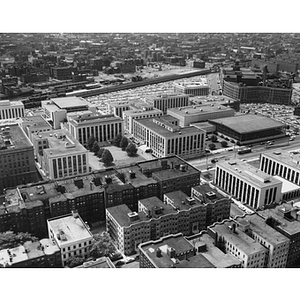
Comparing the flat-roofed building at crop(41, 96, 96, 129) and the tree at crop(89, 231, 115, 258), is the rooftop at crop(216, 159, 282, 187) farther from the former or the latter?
the flat-roofed building at crop(41, 96, 96, 129)

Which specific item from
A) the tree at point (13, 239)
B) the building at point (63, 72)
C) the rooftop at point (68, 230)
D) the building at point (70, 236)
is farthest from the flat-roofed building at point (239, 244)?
the building at point (63, 72)

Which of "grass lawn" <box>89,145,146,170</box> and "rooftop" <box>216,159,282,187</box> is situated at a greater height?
"rooftop" <box>216,159,282,187</box>

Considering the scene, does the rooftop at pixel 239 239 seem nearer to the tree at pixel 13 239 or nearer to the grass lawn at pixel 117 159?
the tree at pixel 13 239

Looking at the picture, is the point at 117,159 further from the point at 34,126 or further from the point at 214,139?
the point at 214,139

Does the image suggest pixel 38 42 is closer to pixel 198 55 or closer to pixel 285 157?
pixel 198 55

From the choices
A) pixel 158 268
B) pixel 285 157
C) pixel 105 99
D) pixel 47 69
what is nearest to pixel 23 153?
pixel 158 268

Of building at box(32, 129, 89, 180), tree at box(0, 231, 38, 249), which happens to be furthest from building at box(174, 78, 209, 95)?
tree at box(0, 231, 38, 249)
